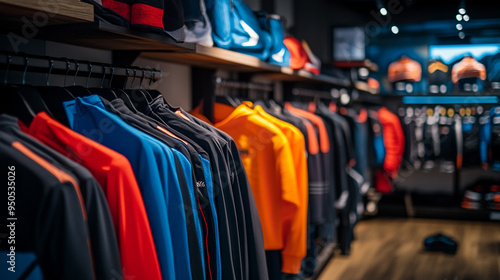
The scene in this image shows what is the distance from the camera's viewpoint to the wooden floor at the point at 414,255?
13.9ft

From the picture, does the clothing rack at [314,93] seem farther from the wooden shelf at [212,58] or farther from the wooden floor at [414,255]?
the wooden floor at [414,255]

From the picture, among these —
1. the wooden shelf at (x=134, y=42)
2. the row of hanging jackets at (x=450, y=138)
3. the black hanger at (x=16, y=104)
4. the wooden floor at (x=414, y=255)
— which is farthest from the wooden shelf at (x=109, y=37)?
the row of hanging jackets at (x=450, y=138)

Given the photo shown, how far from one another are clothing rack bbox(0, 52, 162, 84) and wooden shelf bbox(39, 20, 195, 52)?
0.27 feet

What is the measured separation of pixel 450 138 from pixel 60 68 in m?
5.47

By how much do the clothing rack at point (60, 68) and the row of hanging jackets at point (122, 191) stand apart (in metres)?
0.08

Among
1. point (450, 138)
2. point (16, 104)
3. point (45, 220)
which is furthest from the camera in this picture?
point (450, 138)

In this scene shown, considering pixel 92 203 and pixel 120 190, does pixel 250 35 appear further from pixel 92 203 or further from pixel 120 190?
pixel 92 203

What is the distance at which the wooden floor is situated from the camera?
167 inches

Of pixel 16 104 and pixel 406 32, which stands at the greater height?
pixel 406 32

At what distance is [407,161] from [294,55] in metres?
3.05

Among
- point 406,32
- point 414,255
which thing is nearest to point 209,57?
point 414,255

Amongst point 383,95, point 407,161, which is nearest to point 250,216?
point 407,161

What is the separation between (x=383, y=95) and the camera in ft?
21.6

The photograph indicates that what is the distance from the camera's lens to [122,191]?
1223mm
